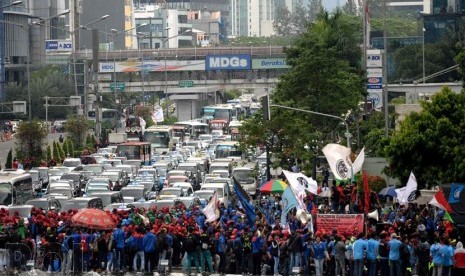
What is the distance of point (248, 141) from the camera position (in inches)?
2371

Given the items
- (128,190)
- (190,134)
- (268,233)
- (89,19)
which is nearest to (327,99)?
(128,190)

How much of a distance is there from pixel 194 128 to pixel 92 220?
68427 millimetres

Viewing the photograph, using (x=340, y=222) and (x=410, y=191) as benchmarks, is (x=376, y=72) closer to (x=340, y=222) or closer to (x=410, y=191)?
(x=410, y=191)

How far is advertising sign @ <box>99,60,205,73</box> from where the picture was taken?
5192 inches

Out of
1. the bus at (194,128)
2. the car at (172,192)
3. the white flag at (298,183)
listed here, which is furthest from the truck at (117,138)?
the white flag at (298,183)

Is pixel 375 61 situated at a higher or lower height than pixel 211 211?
higher

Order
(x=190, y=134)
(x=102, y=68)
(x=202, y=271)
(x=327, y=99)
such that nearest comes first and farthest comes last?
(x=202, y=271) < (x=327, y=99) < (x=190, y=134) < (x=102, y=68)

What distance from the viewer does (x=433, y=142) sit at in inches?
1631

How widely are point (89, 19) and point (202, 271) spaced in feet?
517

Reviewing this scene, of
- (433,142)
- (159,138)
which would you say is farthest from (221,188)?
(159,138)

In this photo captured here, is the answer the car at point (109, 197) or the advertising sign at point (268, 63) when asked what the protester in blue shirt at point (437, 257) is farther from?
the advertising sign at point (268, 63)

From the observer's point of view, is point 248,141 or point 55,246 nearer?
point 55,246

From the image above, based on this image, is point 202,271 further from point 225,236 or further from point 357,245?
point 357,245

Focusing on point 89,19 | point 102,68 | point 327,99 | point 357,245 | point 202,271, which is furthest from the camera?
point 89,19
